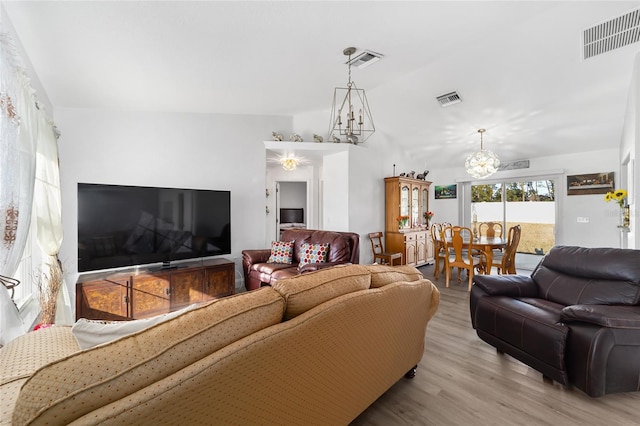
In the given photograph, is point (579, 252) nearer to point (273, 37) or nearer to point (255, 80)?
point (273, 37)

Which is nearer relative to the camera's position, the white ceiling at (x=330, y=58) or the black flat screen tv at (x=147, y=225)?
the white ceiling at (x=330, y=58)

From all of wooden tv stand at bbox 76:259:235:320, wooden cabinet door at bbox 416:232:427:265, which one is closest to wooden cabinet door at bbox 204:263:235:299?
wooden tv stand at bbox 76:259:235:320

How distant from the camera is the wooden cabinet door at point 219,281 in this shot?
12.2 feet

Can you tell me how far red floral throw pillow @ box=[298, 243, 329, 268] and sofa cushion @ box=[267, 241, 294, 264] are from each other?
0.71 feet

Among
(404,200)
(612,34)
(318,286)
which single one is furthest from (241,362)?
(404,200)

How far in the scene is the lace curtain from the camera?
1.64 m

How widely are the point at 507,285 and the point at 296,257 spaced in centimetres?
273

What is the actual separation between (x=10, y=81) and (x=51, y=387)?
2142mm

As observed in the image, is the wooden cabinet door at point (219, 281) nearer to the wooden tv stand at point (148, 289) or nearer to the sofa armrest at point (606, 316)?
the wooden tv stand at point (148, 289)

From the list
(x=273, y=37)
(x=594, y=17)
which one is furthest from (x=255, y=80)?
(x=594, y=17)

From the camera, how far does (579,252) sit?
2477 millimetres

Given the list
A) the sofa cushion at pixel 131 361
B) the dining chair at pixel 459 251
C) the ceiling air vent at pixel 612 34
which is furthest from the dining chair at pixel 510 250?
the sofa cushion at pixel 131 361

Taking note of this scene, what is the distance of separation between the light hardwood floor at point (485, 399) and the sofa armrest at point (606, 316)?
1.71 ft

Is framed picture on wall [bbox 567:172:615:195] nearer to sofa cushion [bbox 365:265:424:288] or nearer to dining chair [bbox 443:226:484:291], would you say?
dining chair [bbox 443:226:484:291]
